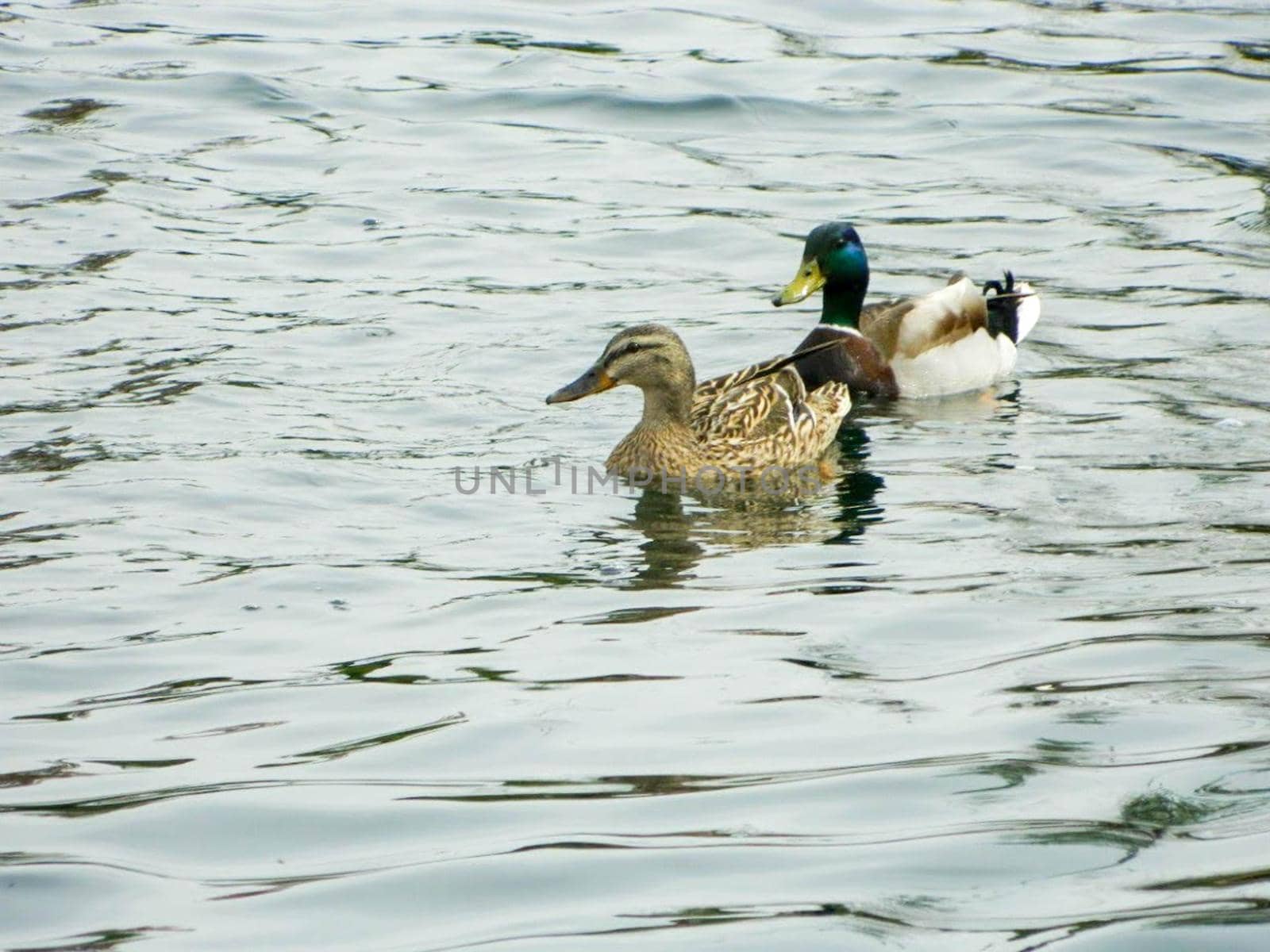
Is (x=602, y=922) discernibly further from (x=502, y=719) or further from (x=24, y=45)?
(x=24, y=45)

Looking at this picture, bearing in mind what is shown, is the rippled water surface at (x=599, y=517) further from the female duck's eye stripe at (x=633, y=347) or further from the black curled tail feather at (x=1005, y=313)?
the female duck's eye stripe at (x=633, y=347)

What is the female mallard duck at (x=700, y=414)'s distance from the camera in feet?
33.4

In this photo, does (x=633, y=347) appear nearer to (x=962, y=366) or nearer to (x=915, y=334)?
(x=915, y=334)

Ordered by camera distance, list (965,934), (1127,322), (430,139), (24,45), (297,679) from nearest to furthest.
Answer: (965,934), (297,679), (1127,322), (430,139), (24,45)

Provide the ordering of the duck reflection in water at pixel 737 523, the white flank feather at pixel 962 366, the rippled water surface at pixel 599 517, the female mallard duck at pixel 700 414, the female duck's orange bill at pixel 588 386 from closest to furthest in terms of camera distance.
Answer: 1. the rippled water surface at pixel 599 517
2. the duck reflection in water at pixel 737 523
3. the female duck's orange bill at pixel 588 386
4. the female mallard duck at pixel 700 414
5. the white flank feather at pixel 962 366

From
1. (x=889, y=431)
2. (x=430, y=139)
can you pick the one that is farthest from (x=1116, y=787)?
(x=430, y=139)

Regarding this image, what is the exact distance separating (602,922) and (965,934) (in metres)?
0.85

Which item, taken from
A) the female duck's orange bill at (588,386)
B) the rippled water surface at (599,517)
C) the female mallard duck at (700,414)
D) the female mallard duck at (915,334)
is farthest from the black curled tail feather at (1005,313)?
the female duck's orange bill at (588,386)

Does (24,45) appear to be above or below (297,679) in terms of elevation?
above

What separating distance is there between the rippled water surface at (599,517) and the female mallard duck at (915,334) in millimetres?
307

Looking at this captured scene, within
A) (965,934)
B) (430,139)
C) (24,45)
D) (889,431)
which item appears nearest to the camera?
(965,934)

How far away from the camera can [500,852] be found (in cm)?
516

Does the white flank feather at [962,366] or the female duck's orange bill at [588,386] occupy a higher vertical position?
the female duck's orange bill at [588,386]

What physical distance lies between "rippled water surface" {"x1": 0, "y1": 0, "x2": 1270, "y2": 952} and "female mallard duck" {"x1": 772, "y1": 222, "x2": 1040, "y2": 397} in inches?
12.1
